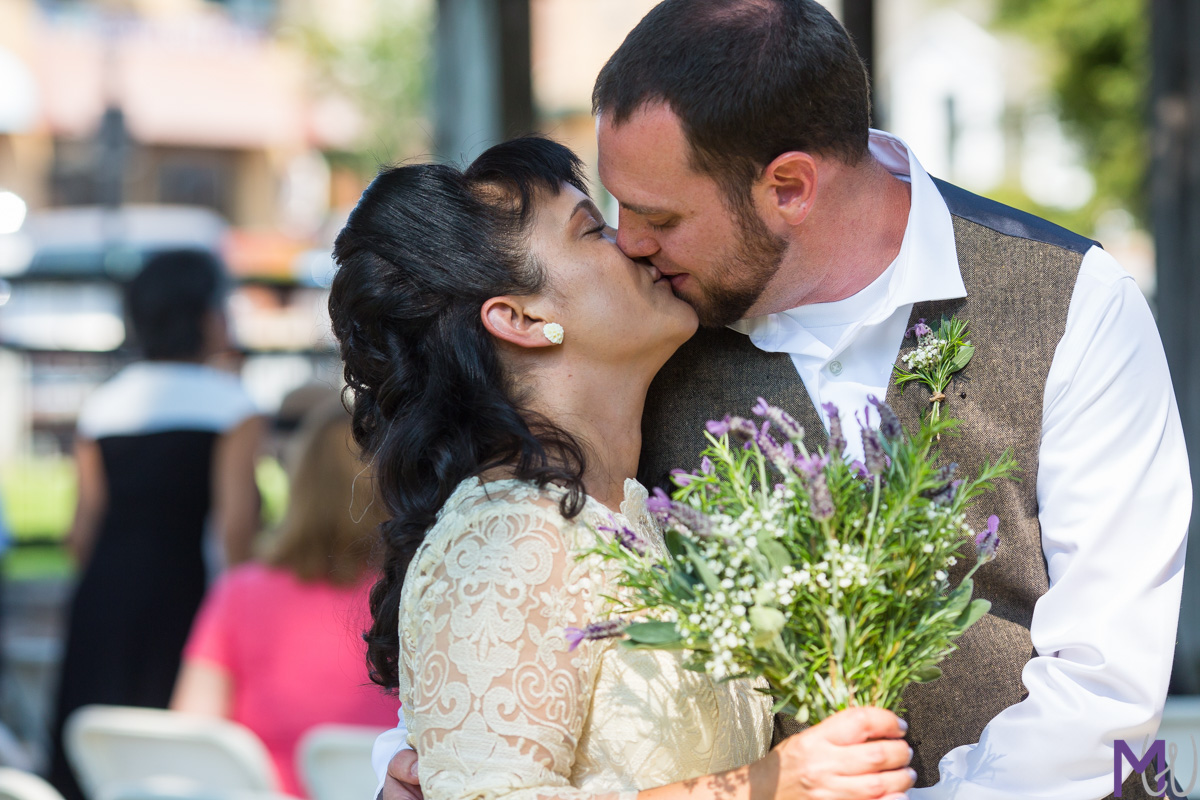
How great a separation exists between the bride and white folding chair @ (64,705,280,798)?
3.72 feet

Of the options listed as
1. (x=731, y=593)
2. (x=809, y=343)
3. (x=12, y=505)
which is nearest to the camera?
(x=731, y=593)

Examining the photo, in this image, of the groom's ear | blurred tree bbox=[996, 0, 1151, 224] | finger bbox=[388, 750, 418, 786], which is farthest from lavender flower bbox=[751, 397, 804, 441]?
blurred tree bbox=[996, 0, 1151, 224]

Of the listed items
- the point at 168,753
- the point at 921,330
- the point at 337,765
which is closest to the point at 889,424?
the point at 921,330

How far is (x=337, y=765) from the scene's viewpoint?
287 centimetres

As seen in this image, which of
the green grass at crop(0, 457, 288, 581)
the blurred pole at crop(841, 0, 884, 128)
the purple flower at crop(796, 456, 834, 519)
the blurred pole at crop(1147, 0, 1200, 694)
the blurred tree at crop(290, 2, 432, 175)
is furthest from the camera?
the blurred tree at crop(290, 2, 432, 175)

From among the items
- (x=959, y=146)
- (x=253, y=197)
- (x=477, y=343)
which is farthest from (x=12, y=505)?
(x=959, y=146)

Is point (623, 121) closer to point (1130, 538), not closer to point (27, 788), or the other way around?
point (1130, 538)

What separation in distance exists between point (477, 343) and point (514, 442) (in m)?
0.16

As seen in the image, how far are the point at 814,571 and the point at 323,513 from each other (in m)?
2.25

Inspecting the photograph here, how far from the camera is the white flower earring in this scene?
1763 millimetres

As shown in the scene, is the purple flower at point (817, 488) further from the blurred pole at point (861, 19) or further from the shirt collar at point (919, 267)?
the blurred pole at point (861, 19)

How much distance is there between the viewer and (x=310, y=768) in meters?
2.88

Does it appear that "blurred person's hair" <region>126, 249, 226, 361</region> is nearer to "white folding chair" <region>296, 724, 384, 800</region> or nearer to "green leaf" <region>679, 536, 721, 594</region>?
"white folding chair" <region>296, 724, 384, 800</region>

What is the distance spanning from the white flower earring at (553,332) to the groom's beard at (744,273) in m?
0.25
